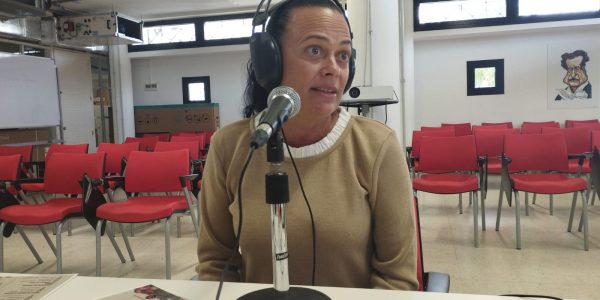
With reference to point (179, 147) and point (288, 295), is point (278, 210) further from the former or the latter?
point (179, 147)

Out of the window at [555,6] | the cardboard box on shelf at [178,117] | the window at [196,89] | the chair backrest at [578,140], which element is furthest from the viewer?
the window at [196,89]

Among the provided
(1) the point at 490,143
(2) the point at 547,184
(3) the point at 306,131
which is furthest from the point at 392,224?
(1) the point at 490,143

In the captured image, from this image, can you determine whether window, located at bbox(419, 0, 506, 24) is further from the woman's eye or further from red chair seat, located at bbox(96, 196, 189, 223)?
the woman's eye

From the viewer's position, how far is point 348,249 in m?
1.08

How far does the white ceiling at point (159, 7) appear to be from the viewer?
7965mm

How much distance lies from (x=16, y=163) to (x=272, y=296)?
11.3ft

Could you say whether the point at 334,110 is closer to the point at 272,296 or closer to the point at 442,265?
the point at 272,296

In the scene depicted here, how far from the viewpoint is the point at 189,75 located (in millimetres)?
9758

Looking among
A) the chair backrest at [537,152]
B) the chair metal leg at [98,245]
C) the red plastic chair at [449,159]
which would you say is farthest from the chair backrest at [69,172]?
the chair backrest at [537,152]

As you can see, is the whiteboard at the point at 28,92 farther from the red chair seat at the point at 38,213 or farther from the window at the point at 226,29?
the red chair seat at the point at 38,213

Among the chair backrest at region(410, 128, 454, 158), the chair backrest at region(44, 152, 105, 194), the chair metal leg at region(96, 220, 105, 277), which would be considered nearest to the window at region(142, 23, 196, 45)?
the chair backrest at region(410, 128, 454, 158)

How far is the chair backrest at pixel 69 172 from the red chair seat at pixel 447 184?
246 cm

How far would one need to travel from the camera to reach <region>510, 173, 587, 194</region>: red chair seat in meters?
3.27

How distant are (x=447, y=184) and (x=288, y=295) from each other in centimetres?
298
